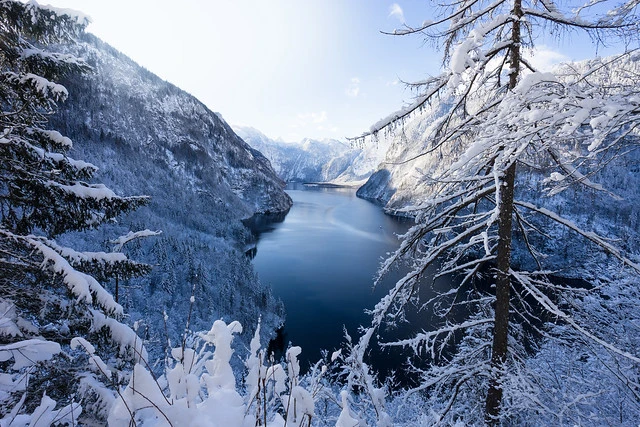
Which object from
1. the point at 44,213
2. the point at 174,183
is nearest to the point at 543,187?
the point at 44,213

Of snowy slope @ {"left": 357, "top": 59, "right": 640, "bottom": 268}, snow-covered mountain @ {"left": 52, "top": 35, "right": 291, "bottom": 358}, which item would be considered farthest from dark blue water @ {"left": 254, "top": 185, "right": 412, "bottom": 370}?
snowy slope @ {"left": 357, "top": 59, "right": 640, "bottom": 268}

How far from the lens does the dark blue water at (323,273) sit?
27859 mm

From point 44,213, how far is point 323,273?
38537 millimetres

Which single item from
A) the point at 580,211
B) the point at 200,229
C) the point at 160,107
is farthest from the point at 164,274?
the point at 160,107

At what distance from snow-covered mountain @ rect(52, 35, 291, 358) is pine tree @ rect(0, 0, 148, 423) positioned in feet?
73.4

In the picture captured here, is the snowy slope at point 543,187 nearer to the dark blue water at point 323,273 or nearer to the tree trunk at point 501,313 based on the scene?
the tree trunk at point 501,313

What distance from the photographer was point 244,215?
9281cm

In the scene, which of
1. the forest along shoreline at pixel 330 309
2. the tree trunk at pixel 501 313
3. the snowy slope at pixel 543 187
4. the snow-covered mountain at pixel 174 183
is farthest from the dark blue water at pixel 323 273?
the snowy slope at pixel 543 187

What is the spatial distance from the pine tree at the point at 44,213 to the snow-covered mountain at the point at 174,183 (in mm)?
22376

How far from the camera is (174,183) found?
82438 mm

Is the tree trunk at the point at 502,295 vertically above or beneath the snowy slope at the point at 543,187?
beneath

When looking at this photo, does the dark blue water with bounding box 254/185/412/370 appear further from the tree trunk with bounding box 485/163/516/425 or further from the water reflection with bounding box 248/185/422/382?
the tree trunk with bounding box 485/163/516/425

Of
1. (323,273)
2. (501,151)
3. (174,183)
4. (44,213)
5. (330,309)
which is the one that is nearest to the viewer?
(501,151)

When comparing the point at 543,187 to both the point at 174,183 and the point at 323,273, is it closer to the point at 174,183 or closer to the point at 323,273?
the point at 323,273
